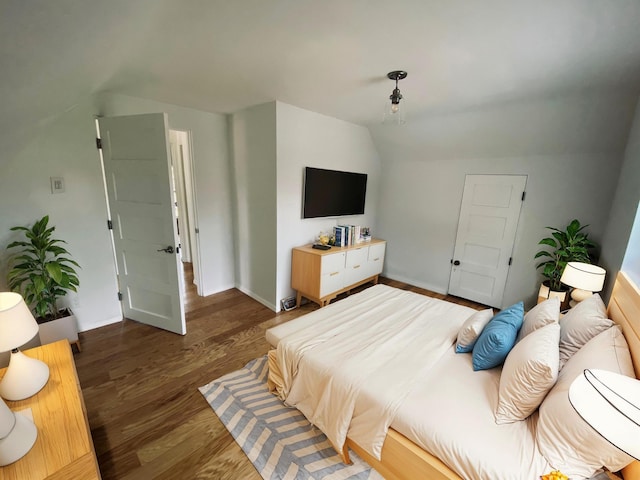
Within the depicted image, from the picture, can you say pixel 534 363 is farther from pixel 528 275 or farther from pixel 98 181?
pixel 98 181

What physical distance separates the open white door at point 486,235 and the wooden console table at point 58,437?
396cm

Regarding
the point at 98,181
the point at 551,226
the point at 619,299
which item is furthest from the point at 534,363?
the point at 98,181

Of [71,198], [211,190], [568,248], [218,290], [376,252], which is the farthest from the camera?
[376,252]

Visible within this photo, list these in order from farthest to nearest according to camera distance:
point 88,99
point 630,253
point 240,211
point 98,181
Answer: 1. point 240,211
2. point 98,181
3. point 88,99
4. point 630,253

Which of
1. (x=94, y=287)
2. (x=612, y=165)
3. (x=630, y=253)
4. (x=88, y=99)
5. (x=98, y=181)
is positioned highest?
(x=88, y=99)

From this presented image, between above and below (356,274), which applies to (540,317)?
above

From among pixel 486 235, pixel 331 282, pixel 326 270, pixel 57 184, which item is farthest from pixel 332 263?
pixel 57 184

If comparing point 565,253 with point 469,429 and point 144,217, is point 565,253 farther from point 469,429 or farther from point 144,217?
point 144,217

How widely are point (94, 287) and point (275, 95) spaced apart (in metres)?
2.69

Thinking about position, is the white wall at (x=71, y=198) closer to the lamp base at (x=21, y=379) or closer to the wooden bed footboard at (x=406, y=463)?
the lamp base at (x=21, y=379)

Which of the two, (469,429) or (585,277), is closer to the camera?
(469,429)

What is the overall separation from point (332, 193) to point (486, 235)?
6.95 ft

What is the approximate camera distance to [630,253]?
5.85 feet

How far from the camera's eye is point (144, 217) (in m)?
2.50
